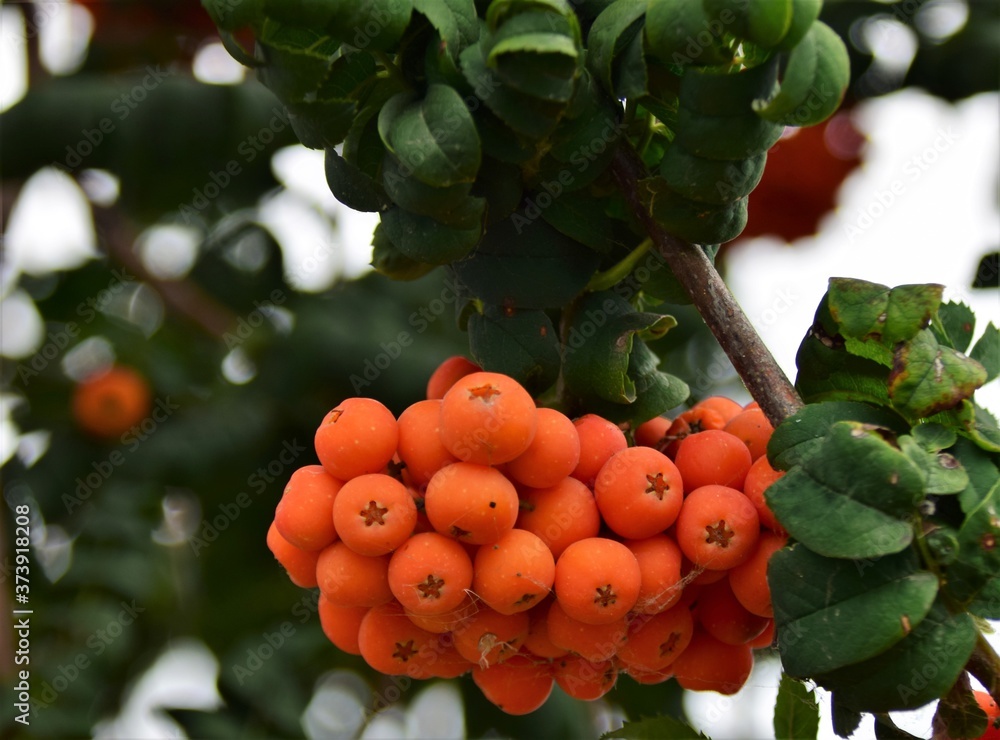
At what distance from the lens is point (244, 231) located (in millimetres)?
3117

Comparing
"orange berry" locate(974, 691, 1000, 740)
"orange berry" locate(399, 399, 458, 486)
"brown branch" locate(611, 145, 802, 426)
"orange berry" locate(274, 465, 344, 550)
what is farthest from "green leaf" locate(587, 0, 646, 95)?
"orange berry" locate(974, 691, 1000, 740)

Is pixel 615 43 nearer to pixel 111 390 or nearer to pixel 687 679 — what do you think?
pixel 687 679

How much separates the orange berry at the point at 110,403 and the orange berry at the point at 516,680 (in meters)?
2.13

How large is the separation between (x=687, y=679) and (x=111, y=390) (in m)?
2.30

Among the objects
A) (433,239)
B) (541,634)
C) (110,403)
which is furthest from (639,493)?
(110,403)

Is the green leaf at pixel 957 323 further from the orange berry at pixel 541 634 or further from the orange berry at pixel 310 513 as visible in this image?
the orange berry at pixel 310 513

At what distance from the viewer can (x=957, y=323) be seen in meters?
0.96

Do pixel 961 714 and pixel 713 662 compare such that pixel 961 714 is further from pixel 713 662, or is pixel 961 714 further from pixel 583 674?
pixel 583 674

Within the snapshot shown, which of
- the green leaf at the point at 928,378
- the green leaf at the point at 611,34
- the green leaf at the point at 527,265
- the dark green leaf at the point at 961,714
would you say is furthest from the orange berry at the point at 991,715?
the green leaf at the point at 611,34

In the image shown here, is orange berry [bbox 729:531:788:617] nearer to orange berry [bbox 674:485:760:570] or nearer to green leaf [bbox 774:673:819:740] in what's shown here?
orange berry [bbox 674:485:760:570]

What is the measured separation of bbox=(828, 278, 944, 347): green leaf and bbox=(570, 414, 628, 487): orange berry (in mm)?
226

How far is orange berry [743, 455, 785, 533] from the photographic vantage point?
3.06 ft

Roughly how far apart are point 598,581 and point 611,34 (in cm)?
45

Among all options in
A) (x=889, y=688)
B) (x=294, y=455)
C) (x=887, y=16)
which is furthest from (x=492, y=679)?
(x=887, y=16)
